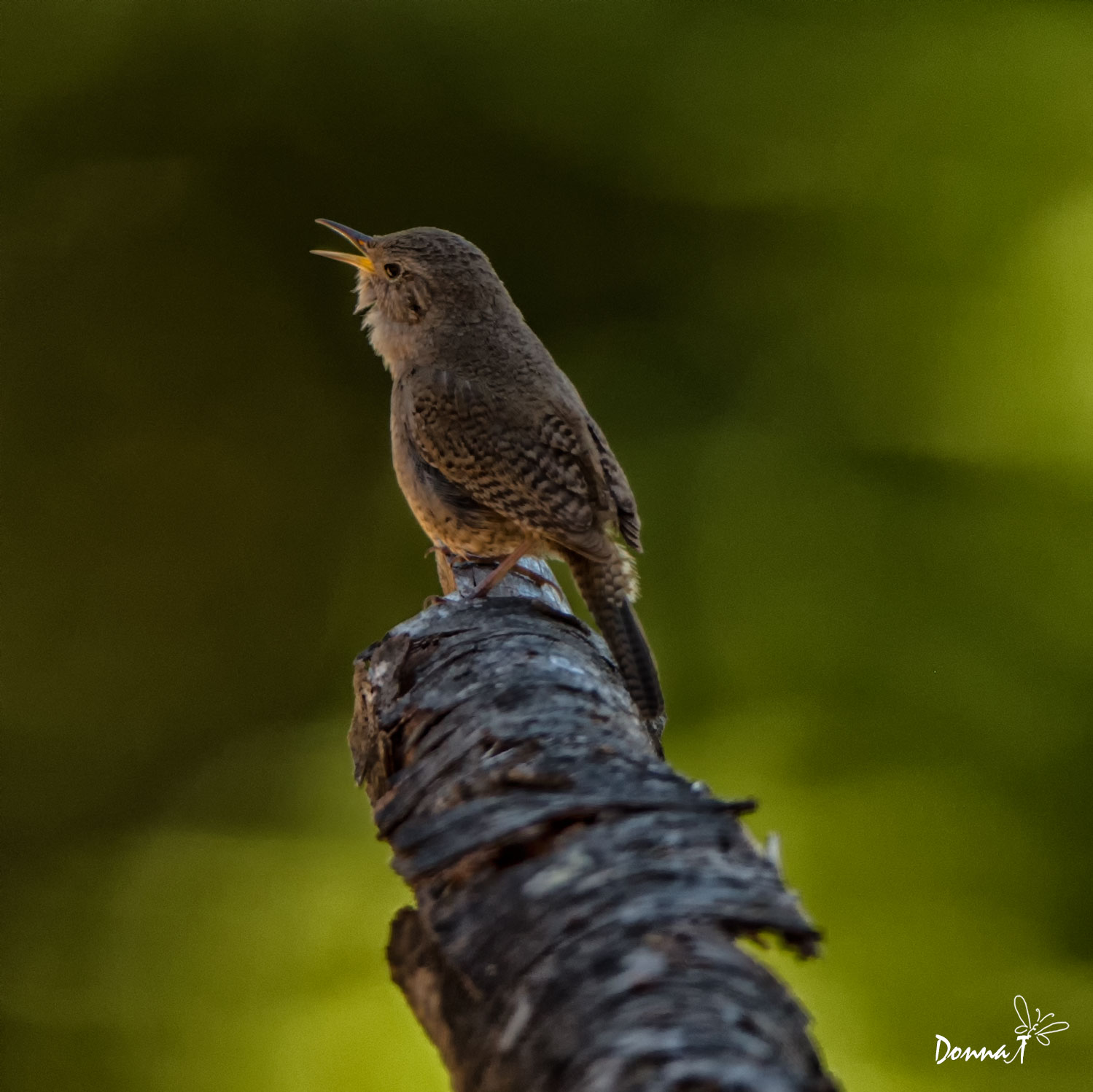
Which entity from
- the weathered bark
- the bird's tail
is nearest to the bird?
the bird's tail

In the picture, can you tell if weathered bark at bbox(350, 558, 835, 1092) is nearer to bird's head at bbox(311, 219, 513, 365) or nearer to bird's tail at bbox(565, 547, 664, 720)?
bird's tail at bbox(565, 547, 664, 720)

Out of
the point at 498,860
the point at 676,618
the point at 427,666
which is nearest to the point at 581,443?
the point at 676,618

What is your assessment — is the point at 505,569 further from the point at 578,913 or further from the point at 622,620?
the point at 578,913

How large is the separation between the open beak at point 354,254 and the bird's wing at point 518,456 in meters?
0.58

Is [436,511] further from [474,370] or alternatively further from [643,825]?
[643,825]

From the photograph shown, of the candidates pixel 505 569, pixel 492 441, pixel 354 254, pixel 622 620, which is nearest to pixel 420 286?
pixel 354 254

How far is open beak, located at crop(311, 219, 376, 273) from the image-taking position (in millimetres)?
3027

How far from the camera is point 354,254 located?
311 cm

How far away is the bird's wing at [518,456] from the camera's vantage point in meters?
2.30

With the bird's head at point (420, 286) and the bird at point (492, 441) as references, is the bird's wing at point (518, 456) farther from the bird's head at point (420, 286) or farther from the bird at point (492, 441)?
the bird's head at point (420, 286)

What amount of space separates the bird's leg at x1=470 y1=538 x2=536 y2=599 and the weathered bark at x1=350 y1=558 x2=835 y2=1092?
920 mm

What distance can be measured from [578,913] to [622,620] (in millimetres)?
1264

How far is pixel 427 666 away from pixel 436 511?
1168 millimetres

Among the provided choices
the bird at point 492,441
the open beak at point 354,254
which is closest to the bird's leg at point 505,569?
the bird at point 492,441
